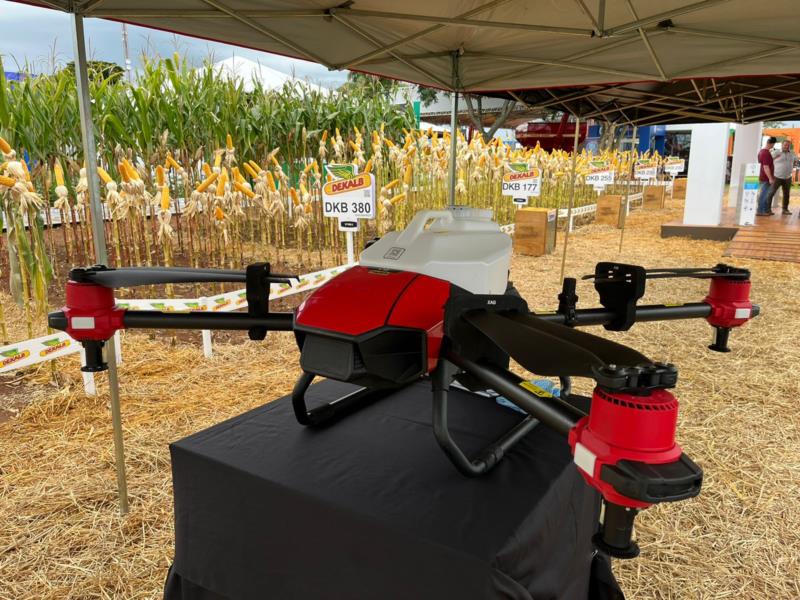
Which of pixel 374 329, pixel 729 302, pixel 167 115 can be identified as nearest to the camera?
pixel 374 329

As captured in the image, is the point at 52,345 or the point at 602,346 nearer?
the point at 602,346

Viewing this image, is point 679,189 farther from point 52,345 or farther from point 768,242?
point 52,345

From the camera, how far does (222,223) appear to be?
12.1ft

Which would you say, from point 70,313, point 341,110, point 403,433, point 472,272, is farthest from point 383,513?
point 341,110

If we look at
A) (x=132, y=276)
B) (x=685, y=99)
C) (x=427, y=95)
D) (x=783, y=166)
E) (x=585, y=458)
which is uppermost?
(x=427, y=95)

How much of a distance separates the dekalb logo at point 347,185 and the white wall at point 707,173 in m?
6.76

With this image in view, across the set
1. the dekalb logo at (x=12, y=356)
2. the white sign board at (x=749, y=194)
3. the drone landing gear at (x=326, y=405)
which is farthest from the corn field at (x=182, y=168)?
the white sign board at (x=749, y=194)

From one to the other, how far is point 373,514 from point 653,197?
1490 centimetres

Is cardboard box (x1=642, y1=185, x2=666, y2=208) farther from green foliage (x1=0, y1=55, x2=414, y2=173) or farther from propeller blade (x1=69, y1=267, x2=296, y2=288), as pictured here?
propeller blade (x1=69, y1=267, x2=296, y2=288)

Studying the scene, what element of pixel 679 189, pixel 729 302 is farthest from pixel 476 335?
pixel 679 189

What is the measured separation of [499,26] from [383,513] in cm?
176

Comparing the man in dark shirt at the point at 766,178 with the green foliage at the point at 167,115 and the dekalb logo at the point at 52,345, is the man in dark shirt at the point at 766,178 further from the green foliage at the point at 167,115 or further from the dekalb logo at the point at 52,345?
the dekalb logo at the point at 52,345

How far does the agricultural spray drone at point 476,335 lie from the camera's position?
21.0 inches

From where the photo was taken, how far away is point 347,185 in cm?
363
